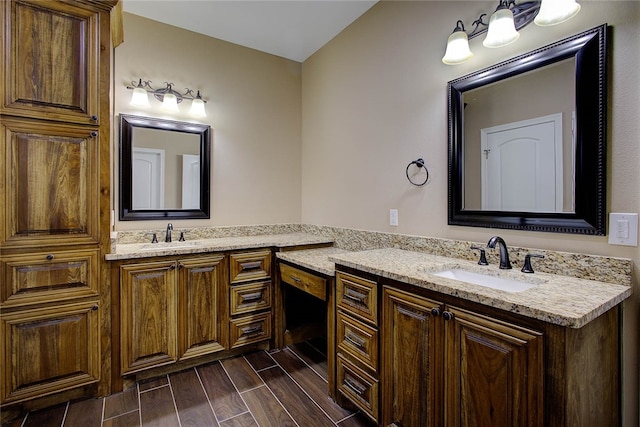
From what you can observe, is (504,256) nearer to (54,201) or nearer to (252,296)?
(252,296)

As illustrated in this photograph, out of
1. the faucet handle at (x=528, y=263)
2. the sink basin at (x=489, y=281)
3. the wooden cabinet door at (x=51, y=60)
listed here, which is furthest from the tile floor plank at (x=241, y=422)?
the wooden cabinet door at (x=51, y=60)

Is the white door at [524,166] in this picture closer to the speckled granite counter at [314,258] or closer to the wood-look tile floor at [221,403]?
the speckled granite counter at [314,258]

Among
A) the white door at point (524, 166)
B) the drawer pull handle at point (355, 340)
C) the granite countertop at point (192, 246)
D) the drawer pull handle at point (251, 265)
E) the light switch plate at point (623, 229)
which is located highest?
the white door at point (524, 166)

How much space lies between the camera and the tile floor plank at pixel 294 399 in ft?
5.80

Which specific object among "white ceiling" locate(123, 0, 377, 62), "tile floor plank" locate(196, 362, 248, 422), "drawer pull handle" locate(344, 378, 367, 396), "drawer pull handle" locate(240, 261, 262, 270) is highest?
"white ceiling" locate(123, 0, 377, 62)

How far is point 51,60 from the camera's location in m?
1.82

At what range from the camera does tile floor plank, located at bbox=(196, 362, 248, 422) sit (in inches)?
72.4

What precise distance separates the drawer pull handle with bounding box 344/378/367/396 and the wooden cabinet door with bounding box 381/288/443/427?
0.16 meters

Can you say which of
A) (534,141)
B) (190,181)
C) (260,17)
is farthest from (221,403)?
(260,17)

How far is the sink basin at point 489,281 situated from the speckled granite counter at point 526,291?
2 cm

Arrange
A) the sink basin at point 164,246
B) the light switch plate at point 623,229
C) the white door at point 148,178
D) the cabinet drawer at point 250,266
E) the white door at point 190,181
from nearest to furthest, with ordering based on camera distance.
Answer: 1. the light switch plate at point 623,229
2. the sink basin at point 164,246
3. the cabinet drawer at point 250,266
4. the white door at point 148,178
5. the white door at point 190,181

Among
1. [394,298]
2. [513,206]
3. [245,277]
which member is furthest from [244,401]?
[513,206]

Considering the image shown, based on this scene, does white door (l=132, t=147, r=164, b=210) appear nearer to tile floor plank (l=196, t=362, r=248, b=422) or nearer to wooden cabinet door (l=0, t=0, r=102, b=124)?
wooden cabinet door (l=0, t=0, r=102, b=124)

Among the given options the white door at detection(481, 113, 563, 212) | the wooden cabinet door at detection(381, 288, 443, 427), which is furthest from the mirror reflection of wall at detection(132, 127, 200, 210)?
the white door at detection(481, 113, 563, 212)
